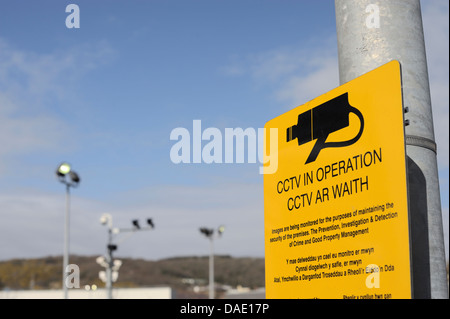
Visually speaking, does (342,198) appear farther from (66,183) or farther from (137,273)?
(137,273)

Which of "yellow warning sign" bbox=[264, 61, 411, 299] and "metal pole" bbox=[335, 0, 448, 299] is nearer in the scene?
"yellow warning sign" bbox=[264, 61, 411, 299]

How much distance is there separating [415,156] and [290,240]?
0.91 meters

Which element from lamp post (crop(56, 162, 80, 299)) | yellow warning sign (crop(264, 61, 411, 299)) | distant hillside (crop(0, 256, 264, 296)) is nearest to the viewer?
yellow warning sign (crop(264, 61, 411, 299))

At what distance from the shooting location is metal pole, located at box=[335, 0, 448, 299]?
3453 millimetres

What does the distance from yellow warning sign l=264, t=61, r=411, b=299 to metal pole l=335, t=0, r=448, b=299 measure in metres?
0.31

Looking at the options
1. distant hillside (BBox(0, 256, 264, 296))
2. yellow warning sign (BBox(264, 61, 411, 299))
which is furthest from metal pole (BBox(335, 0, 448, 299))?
distant hillside (BBox(0, 256, 264, 296))

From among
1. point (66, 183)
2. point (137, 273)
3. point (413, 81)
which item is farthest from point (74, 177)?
point (137, 273)

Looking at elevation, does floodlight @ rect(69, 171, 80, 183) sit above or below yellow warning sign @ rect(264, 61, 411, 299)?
above

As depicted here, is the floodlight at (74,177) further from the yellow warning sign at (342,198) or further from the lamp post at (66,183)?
the yellow warning sign at (342,198)

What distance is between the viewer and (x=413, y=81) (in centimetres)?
376

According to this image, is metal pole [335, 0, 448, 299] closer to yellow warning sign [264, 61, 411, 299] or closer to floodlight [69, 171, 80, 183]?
yellow warning sign [264, 61, 411, 299]
